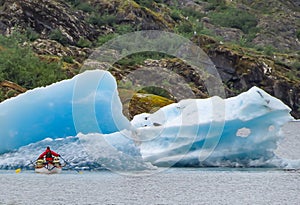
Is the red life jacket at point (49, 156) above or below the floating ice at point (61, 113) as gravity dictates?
below

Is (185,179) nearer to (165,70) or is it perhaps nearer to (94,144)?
(94,144)

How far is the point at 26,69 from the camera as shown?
50.0m

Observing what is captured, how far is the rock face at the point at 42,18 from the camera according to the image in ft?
206

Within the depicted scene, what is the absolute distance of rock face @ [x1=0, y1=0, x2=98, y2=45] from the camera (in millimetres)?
62938

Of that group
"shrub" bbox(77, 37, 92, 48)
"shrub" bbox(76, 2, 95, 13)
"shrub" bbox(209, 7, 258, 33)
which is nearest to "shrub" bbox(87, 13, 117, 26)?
"shrub" bbox(76, 2, 95, 13)

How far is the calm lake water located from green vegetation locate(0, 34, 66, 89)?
23.7 m

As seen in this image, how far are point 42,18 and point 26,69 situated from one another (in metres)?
16.6

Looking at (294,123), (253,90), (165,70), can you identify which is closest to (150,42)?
(165,70)

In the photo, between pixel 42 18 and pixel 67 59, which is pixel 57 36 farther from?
pixel 67 59

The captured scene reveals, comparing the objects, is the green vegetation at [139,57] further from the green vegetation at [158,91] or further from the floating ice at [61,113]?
the floating ice at [61,113]

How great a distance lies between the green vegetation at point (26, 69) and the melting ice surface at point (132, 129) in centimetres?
2077

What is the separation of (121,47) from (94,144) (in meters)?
43.0

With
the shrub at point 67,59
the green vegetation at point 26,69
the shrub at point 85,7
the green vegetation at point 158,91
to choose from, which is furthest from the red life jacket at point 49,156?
the shrub at point 85,7

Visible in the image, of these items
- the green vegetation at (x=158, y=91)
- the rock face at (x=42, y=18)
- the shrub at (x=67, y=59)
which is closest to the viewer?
the green vegetation at (x=158, y=91)
